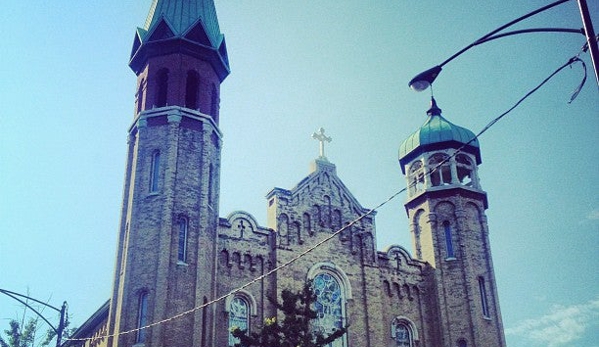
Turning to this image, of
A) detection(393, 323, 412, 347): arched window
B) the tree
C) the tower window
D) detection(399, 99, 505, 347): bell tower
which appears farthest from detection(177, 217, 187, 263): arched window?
the tower window

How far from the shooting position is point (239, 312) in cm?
2541

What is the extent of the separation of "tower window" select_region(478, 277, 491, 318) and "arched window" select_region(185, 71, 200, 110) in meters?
14.8

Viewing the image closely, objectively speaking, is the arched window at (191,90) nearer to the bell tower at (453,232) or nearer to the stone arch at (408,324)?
the bell tower at (453,232)

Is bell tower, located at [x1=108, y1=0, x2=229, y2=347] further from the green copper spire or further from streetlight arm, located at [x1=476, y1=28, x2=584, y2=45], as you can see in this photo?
streetlight arm, located at [x1=476, y1=28, x2=584, y2=45]

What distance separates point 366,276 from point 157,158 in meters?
10.00

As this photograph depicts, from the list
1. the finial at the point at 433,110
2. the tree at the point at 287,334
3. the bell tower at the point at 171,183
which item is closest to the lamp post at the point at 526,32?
the tree at the point at 287,334

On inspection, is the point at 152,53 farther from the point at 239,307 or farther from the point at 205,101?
the point at 239,307

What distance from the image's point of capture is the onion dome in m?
32.5

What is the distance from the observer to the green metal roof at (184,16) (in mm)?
28797

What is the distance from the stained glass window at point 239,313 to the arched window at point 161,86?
8568 millimetres

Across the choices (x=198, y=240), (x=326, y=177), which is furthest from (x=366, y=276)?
(x=198, y=240)

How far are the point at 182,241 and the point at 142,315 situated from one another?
3003mm

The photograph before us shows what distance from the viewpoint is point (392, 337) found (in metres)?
28.3

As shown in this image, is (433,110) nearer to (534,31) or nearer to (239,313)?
(239,313)
